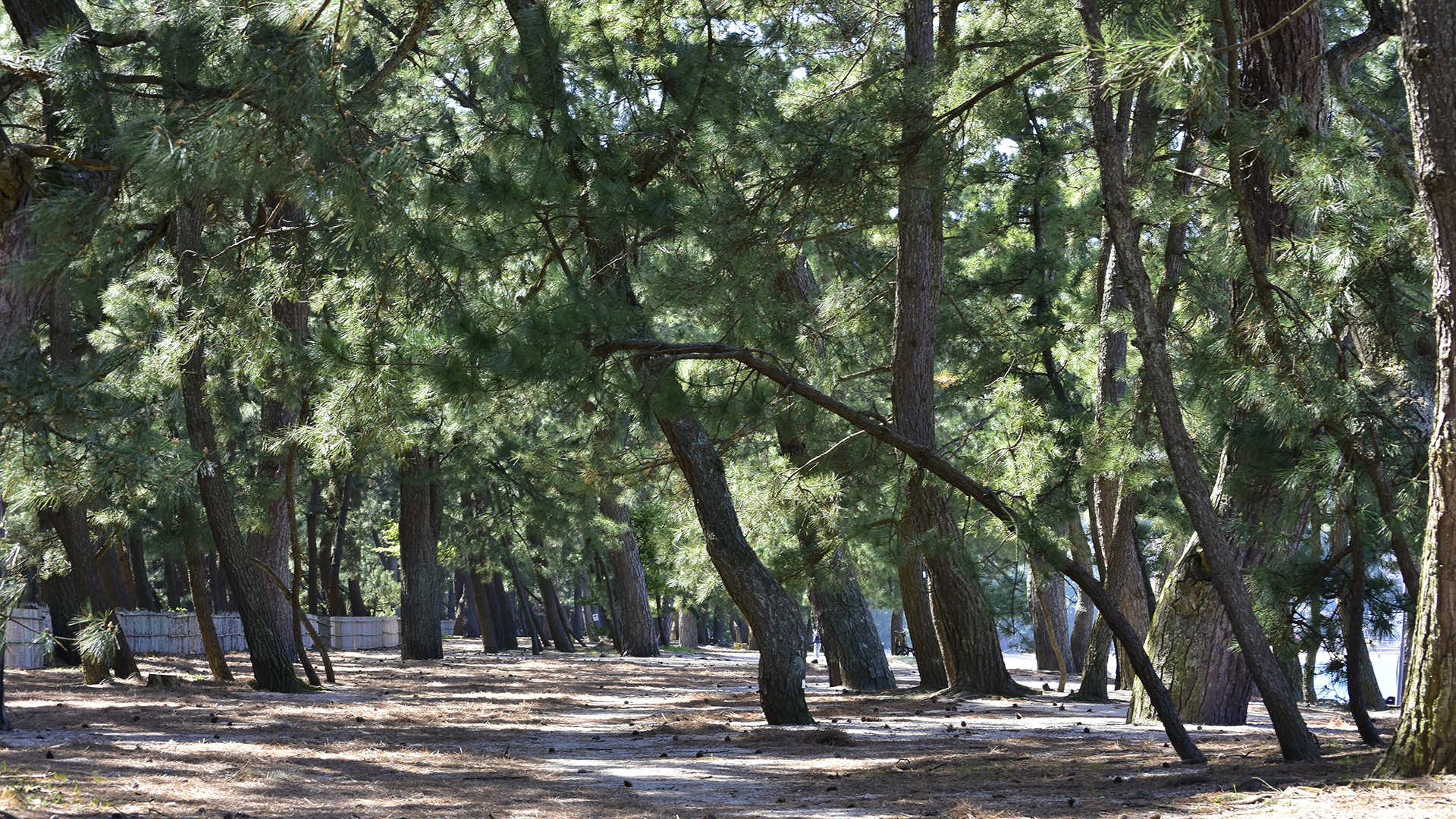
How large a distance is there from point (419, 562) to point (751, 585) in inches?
473

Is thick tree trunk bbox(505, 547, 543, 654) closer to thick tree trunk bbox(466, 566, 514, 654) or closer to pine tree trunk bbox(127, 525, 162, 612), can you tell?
thick tree trunk bbox(466, 566, 514, 654)

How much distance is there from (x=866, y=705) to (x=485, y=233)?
660cm

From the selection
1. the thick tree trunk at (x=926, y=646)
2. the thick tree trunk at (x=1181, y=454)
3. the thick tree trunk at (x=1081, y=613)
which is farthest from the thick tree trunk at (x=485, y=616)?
the thick tree trunk at (x=1181, y=454)

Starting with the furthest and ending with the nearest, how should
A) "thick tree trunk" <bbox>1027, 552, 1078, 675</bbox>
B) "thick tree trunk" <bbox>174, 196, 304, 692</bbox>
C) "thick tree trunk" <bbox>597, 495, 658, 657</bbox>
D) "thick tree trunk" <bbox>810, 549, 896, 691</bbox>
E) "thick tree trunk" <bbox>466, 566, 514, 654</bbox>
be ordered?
"thick tree trunk" <bbox>466, 566, 514, 654</bbox> < "thick tree trunk" <bbox>597, 495, 658, 657</bbox> < "thick tree trunk" <bbox>1027, 552, 1078, 675</bbox> < "thick tree trunk" <bbox>810, 549, 896, 691</bbox> < "thick tree trunk" <bbox>174, 196, 304, 692</bbox>

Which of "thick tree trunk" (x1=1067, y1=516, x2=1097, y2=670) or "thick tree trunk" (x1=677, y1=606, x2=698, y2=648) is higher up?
"thick tree trunk" (x1=1067, y1=516, x2=1097, y2=670)

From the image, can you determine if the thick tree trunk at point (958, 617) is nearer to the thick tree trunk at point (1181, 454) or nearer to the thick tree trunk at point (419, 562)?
the thick tree trunk at point (1181, 454)

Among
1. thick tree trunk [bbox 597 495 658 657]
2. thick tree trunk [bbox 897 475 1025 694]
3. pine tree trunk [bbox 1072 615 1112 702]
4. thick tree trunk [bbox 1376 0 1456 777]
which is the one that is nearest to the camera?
thick tree trunk [bbox 1376 0 1456 777]

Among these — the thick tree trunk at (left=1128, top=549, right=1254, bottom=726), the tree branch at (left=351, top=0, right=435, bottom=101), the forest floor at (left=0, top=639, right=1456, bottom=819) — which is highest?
the tree branch at (left=351, top=0, right=435, bottom=101)

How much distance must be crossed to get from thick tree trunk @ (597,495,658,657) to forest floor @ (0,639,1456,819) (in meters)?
10.5

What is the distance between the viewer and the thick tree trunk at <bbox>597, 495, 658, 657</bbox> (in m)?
23.3

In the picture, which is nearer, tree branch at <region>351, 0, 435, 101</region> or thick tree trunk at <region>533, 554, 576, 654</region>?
tree branch at <region>351, 0, 435, 101</region>

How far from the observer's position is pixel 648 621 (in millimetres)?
25000

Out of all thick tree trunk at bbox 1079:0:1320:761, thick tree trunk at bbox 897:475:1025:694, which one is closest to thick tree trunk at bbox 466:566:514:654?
thick tree trunk at bbox 897:475:1025:694

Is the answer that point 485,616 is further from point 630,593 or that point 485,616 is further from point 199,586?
point 199,586
